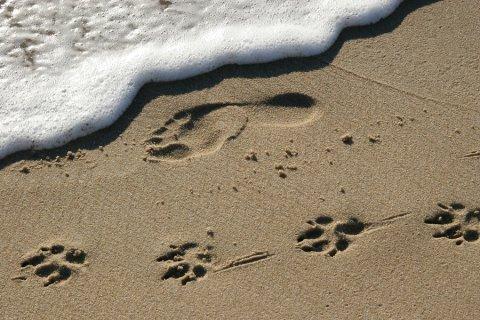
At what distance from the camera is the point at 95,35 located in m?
4.55

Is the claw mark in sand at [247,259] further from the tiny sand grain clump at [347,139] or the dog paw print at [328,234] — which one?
the tiny sand grain clump at [347,139]

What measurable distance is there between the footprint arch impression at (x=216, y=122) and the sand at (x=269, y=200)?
0.04 ft

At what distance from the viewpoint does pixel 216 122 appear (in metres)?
4.29

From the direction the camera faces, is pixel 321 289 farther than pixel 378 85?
No

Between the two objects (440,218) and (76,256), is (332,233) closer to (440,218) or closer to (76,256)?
(440,218)

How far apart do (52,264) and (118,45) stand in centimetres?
195

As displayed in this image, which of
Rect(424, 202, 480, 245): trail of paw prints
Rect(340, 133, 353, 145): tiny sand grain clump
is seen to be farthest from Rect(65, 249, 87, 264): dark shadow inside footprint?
Rect(424, 202, 480, 245): trail of paw prints

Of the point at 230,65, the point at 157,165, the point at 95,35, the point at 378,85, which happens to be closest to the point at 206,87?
the point at 230,65

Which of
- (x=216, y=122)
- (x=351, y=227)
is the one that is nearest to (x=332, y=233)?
(x=351, y=227)

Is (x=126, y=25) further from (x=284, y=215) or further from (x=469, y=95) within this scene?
(x=469, y=95)

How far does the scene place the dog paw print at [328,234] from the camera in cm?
414

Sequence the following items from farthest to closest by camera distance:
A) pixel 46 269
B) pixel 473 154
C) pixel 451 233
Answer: pixel 473 154 → pixel 451 233 → pixel 46 269

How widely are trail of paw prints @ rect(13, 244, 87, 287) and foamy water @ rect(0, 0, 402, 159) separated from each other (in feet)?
2.89

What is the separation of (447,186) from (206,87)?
218cm
